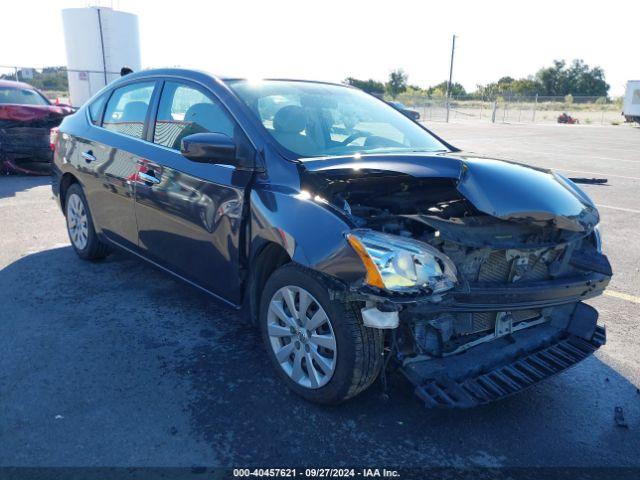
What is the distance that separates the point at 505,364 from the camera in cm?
293

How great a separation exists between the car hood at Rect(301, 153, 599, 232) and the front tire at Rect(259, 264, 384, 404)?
0.64 metres

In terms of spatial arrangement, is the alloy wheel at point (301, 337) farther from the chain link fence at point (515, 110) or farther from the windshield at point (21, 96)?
the chain link fence at point (515, 110)

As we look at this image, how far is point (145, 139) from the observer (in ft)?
13.4

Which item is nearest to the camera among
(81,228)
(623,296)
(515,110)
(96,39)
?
(623,296)

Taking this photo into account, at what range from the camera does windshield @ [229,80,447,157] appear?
3477 mm

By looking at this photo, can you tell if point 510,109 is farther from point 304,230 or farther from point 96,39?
point 304,230

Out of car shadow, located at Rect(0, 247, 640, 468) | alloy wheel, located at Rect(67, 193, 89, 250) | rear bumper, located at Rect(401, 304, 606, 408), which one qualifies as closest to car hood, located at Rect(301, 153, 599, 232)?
rear bumper, located at Rect(401, 304, 606, 408)

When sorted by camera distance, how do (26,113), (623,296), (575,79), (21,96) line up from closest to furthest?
1. (623,296)
2. (26,113)
3. (21,96)
4. (575,79)

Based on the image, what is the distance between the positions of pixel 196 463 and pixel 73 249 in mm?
3769

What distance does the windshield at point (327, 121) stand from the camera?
11.4ft

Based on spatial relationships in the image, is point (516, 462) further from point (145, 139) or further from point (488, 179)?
point (145, 139)

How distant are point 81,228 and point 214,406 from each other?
9.78 ft

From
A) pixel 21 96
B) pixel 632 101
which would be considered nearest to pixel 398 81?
pixel 632 101

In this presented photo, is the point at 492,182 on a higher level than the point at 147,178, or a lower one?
higher
